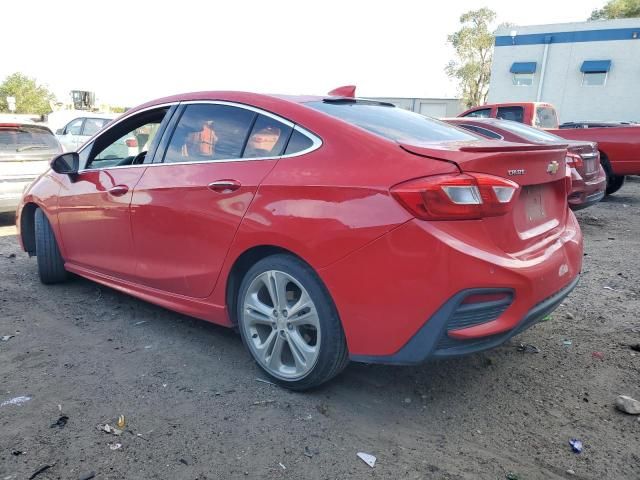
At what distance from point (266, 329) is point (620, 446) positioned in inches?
73.0

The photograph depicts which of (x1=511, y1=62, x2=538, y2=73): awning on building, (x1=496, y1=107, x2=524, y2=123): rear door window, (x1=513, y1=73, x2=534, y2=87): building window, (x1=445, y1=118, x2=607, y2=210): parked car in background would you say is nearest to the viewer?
(x1=445, y1=118, x2=607, y2=210): parked car in background

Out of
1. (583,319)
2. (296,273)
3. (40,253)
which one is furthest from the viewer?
(40,253)

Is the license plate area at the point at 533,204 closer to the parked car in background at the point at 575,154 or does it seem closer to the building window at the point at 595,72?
the parked car in background at the point at 575,154

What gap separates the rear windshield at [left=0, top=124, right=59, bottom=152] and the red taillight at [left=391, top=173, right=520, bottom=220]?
7.21 metres

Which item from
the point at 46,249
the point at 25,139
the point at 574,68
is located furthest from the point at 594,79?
the point at 46,249

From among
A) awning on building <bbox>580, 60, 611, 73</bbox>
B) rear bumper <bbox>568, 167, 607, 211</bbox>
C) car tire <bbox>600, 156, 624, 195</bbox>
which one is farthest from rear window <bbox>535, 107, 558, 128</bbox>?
awning on building <bbox>580, 60, 611, 73</bbox>

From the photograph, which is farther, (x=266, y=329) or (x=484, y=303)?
(x=266, y=329)

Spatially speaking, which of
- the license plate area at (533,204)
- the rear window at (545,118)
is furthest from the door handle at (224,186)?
the rear window at (545,118)

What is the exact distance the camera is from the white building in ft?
82.2

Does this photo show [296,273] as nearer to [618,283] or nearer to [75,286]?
[75,286]

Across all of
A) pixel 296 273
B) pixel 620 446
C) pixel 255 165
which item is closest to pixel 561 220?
pixel 620 446

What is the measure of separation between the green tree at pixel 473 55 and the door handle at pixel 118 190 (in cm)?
4039

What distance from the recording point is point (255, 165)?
2.87 meters

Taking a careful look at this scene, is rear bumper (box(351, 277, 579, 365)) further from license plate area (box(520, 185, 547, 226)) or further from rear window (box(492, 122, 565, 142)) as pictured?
rear window (box(492, 122, 565, 142))
